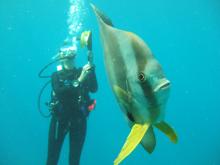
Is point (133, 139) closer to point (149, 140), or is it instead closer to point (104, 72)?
point (149, 140)

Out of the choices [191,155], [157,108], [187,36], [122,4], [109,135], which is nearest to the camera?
Answer: [157,108]

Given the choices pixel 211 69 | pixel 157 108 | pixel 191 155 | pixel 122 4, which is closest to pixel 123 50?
pixel 157 108

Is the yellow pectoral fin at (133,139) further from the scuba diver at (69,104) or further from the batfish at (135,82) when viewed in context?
the scuba diver at (69,104)

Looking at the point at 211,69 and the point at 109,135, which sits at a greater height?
the point at 211,69

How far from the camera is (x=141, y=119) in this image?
3.62 ft

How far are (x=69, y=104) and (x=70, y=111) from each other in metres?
0.12

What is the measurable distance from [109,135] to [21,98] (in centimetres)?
1665

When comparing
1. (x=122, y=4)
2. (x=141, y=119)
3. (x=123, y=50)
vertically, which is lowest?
(x=141, y=119)

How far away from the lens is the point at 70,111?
5.48 m

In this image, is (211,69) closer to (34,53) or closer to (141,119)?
(34,53)

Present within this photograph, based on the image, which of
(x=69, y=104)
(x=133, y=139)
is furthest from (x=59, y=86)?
(x=133, y=139)

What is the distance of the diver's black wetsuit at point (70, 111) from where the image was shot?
5273 millimetres

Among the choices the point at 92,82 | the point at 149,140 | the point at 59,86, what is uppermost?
the point at 59,86

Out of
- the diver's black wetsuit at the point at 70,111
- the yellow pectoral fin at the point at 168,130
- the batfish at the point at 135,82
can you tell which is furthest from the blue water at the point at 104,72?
the batfish at the point at 135,82
